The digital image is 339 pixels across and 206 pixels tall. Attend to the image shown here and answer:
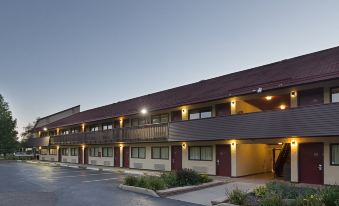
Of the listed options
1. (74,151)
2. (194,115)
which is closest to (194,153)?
(194,115)

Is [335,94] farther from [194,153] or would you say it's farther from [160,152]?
[160,152]

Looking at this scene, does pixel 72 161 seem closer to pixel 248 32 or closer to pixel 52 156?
pixel 52 156

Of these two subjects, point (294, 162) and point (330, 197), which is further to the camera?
point (294, 162)

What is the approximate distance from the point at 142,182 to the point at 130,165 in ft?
58.3

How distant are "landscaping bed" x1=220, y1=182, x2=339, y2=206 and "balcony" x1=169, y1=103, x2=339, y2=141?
508 centimetres

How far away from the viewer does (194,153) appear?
28.3 metres

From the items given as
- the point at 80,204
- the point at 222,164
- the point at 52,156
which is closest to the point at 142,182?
the point at 80,204

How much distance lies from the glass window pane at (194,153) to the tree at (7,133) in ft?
168

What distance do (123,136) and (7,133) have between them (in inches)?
1718

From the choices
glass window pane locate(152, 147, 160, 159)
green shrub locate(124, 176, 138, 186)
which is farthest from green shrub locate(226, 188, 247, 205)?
glass window pane locate(152, 147, 160, 159)

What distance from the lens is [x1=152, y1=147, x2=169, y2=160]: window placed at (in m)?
31.3

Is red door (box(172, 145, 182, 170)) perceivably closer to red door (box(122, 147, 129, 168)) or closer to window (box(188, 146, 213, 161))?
window (box(188, 146, 213, 161))

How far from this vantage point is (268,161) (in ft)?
95.1

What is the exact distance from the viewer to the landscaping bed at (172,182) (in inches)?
700
